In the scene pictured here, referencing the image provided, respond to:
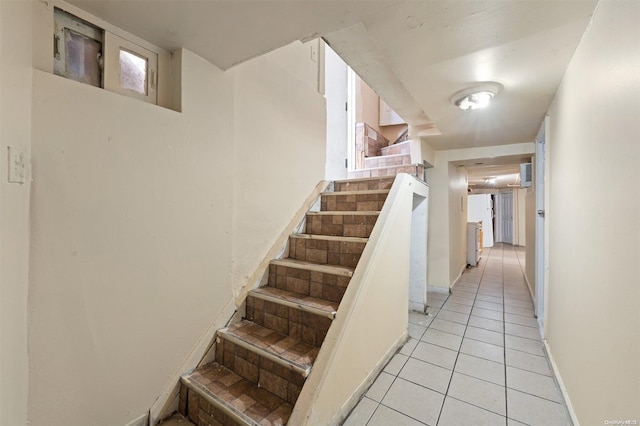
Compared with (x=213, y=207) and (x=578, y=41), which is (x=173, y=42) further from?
(x=578, y=41)

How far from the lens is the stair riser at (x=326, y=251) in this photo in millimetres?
1997

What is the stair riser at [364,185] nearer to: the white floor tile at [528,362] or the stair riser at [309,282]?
the stair riser at [309,282]

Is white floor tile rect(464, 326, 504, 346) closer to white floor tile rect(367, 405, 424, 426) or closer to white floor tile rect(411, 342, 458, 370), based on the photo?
white floor tile rect(411, 342, 458, 370)

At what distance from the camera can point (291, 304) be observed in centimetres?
173

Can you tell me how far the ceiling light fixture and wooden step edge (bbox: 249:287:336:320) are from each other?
2.02m

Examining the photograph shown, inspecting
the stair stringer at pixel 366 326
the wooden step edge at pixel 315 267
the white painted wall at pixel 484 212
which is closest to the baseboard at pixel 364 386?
the stair stringer at pixel 366 326

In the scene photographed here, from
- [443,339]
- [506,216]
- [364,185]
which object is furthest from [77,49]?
[506,216]

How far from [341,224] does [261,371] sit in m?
1.28

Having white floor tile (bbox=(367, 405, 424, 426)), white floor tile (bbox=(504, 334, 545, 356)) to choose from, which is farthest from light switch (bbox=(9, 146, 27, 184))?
white floor tile (bbox=(504, 334, 545, 356))

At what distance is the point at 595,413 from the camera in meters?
1.16

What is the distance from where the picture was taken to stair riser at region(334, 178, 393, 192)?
8.44 ft

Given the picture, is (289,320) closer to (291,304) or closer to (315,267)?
(291,304)

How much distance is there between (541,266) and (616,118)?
2347 millimetres

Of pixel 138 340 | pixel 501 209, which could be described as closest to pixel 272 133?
pixel 138 340
